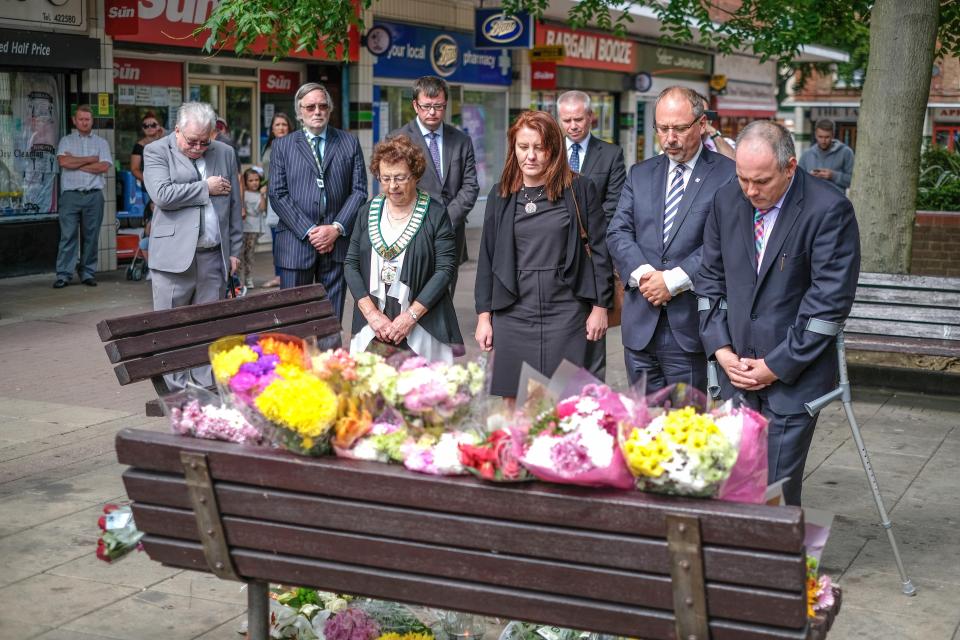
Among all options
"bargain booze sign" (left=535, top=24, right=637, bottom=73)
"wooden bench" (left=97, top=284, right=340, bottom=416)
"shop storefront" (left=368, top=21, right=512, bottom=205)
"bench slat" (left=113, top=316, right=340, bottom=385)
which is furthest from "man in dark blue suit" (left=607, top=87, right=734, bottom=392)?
"bargain booze sign" (left=535, top=24, right=637, bottom=73)

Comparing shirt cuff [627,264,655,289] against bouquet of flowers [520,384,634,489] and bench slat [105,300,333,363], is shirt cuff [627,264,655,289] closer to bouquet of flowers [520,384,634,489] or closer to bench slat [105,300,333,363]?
bench slat [105,300,333,363]

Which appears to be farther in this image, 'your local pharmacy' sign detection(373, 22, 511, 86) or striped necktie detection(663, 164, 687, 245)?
'your local pharmacy' sign detection(373, 22, 511, 86)

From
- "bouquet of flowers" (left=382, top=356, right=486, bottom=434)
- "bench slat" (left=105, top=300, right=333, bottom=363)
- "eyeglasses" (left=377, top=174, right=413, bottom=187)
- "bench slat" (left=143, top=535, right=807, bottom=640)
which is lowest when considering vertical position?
"bench slat" (left=143, top=535, right=807, bottom=640)

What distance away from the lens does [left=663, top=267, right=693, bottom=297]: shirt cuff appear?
5.48m

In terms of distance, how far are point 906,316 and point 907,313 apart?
0.03m

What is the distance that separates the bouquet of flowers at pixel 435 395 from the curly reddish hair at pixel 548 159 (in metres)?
2.56

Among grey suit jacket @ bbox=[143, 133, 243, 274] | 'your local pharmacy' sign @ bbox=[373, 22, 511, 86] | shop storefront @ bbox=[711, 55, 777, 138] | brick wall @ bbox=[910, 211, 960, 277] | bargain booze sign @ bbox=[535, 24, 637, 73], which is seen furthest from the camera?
shop storefront @ bbox=[711, 55, 777, 138]

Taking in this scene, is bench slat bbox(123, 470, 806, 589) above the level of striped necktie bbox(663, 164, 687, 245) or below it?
below

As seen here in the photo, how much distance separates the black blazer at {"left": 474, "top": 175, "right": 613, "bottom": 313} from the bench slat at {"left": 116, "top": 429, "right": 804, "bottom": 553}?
261cm

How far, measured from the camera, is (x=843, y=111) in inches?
2058

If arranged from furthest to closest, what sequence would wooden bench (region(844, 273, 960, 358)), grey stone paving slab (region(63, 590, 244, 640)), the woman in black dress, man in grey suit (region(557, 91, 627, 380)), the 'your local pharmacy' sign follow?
1. the 'your local pharmacy' sign
2. wooden bench (region(844, 273, 960, 358))
3. man in grey suit (region(557, 91, 627, 380))
4. the woman in black dress
5. grey stone paving slab (region(63, 590, 244, 640))

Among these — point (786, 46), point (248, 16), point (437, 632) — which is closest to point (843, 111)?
point (786, 46)

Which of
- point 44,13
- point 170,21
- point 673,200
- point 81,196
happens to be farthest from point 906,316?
point 170,21

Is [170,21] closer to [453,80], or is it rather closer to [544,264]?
[453,80]
